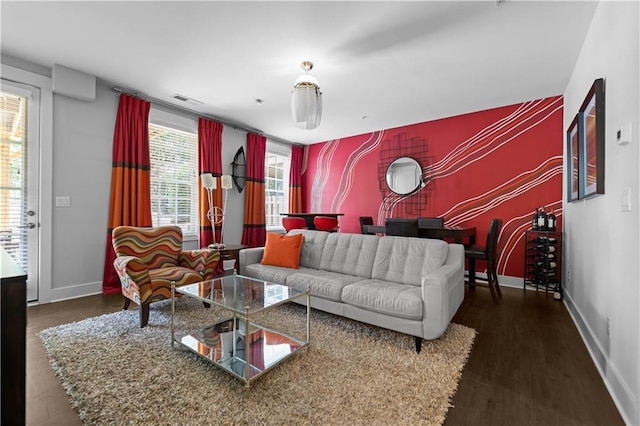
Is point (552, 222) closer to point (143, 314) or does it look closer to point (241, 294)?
point (241, 294)

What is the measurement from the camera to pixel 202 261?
10.0 ft

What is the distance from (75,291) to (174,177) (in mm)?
1908

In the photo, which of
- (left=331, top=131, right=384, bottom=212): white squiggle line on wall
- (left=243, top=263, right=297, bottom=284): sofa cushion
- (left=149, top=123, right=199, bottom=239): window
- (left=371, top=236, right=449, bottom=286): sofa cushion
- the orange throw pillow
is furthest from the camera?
(left=331, top=131, right=384, bottom=212): white squiggle line on wall

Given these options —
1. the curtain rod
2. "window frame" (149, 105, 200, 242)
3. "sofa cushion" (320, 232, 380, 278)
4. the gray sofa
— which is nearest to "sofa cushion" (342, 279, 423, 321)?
the gray sofa

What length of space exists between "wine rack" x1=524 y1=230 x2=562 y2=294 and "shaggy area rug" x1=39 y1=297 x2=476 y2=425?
6.11 ft

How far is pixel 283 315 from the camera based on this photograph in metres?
2.74

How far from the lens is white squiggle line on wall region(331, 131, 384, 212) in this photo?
5594 mm

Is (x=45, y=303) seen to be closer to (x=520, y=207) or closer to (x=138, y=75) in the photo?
(x=138, y=75)

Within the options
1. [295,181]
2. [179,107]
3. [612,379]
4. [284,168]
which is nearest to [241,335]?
[612,379]

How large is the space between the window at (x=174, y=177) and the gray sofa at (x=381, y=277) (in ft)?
5.82

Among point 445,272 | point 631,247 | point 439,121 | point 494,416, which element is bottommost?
point 494,416

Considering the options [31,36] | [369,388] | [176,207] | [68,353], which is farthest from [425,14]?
[176,207]

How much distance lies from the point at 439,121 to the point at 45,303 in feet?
19.3

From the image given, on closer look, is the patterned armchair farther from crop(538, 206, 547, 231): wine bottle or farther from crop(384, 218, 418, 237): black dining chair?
crop(538, 206, 547, 231): wine bottle
